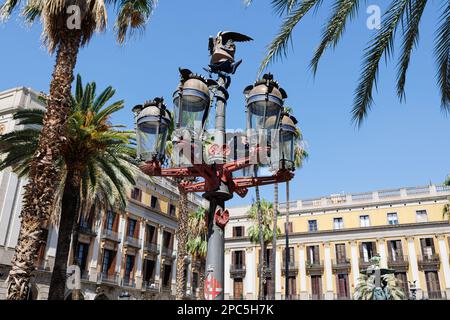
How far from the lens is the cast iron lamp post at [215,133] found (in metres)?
4.84

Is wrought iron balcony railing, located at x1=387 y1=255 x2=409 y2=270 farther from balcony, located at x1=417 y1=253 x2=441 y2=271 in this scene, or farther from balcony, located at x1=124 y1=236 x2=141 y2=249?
balcony, located at x1=124 y1=236 x2=141 y2=249

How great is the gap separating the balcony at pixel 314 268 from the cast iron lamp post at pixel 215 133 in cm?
3952

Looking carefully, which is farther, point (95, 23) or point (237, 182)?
point (95, 23)

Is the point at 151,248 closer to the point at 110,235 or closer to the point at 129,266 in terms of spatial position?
the point at 129,266

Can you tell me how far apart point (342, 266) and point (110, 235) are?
24.1 m

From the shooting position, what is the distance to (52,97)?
1013cm

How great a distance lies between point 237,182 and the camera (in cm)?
538

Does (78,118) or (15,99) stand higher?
(15,99)

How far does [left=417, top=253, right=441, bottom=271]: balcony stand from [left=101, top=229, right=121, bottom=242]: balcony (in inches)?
1147

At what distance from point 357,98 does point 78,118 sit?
1067cm

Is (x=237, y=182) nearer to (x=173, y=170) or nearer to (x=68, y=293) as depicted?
(x=173, y=170)

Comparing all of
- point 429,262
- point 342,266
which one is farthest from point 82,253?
point 429,262
